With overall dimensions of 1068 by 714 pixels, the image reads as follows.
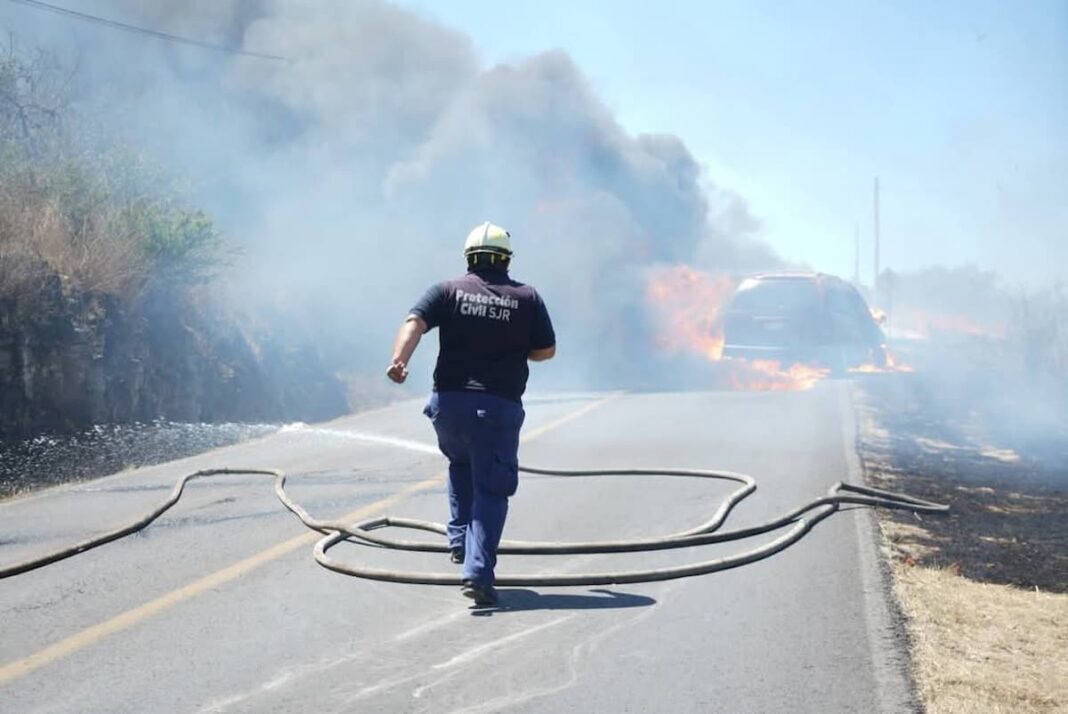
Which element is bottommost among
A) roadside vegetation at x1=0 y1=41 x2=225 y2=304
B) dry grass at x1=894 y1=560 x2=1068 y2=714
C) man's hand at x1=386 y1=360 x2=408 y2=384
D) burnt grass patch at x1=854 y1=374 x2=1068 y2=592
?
dry grass at x1=894 y1=560 x2=1068 y2=714

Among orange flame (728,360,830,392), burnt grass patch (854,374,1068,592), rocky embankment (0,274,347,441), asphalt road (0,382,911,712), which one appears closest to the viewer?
asphalt road (0,382,911,712)

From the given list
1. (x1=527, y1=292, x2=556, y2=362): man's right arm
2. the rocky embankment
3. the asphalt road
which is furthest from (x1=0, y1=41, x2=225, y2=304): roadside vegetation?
(x1=527, y1=292, x2=556, y2=362): man's right arm

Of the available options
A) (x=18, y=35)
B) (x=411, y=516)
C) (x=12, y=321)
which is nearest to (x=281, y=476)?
(x=411, y=516)

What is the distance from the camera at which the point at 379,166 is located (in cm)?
2653

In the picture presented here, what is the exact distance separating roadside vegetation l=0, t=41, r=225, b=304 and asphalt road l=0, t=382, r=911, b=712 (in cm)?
472

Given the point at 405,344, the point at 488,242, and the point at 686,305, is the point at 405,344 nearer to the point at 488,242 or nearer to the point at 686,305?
the point at 488,242

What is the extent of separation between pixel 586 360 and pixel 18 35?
1342 cm

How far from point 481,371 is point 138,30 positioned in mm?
25942

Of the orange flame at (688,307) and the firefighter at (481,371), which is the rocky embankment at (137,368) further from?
the orange flame at (688,307)

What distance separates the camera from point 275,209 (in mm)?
23938

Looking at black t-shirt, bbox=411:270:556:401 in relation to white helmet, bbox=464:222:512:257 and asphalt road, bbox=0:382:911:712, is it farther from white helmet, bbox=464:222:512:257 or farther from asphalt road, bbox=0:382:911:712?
asphalt road, bbox=0:382:911:712

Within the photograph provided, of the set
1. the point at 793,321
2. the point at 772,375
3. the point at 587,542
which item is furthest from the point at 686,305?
the point at 587,542

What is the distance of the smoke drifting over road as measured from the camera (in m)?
22.9

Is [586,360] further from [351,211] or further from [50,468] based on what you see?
[50,468]
